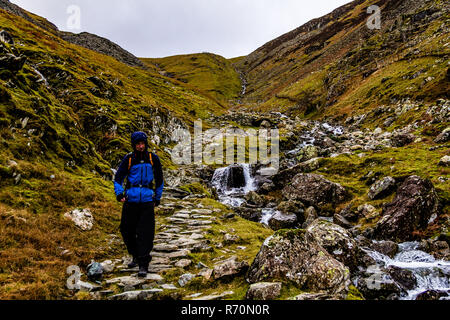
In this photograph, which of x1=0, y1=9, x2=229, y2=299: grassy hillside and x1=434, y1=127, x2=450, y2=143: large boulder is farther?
x1=434, y1=127, x2=450, y2=143: large boulder

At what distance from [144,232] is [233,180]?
2478 cm

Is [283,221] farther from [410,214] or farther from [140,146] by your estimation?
[140,146]

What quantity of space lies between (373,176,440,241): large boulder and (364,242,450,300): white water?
0.80 m

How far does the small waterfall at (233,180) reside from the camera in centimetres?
3030

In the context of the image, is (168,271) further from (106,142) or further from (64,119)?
(106,142)

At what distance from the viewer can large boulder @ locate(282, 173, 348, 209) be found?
64.7ft

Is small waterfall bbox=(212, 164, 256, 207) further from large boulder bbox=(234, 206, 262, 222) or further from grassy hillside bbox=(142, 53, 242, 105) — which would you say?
grassy hillside bbox=(142, 53, 242, 105)

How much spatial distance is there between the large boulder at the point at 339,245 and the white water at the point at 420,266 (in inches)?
64.0

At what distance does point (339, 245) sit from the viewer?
10125 mm

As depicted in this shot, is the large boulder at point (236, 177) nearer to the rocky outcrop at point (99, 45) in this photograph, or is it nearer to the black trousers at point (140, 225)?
the black trousers at point (140, 225)

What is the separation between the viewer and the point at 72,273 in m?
6.75

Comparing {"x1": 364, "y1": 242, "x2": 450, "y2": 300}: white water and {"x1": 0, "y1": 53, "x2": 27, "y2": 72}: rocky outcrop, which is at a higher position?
{"x1": 0, "y1": 53, "x2": 27, "y2": 72}: rocky outcrop

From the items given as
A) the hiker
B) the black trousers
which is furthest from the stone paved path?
the black trousers

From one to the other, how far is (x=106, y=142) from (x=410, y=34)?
77.6 m
